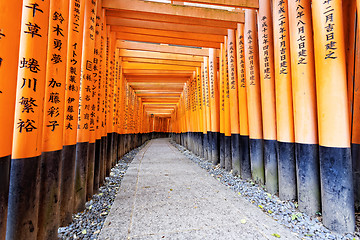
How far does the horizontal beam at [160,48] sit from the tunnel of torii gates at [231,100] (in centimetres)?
148

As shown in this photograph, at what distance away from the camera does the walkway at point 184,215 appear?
7.79 ft

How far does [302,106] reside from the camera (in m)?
3.01

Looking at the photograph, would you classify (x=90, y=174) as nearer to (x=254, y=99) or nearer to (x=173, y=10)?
(x=254, y=99)

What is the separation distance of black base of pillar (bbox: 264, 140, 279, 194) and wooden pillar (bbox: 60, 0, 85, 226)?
3.65 meters

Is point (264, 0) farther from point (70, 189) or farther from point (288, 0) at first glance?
point (70, 189)

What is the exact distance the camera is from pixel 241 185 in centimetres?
450

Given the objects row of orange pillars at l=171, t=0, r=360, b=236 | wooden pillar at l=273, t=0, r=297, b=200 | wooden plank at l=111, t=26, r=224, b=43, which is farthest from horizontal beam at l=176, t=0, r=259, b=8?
wooden plank at l=111, t=26, r=224, b=43

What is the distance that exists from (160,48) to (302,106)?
596cm

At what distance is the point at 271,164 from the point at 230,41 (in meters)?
3.93

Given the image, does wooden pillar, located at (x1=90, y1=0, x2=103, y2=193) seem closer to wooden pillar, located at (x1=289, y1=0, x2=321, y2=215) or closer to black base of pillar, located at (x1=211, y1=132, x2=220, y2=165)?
wooden pillar, located at (x1=289, y1=0, x2=321, y2=215)

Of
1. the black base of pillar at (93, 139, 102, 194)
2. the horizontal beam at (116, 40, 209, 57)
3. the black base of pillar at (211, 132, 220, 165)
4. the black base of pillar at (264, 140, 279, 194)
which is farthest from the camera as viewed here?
the black base of pillar at (211, 132, 220, 165)

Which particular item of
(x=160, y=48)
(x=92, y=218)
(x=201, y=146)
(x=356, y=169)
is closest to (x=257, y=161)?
(x=356, y=169)

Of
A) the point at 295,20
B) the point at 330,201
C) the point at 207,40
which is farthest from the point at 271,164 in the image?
the point at 207,40

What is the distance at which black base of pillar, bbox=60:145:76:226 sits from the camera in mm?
A: 2682
